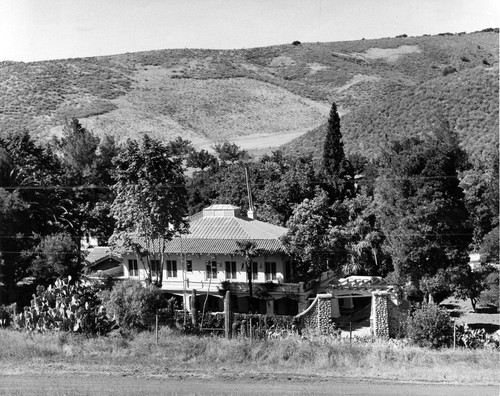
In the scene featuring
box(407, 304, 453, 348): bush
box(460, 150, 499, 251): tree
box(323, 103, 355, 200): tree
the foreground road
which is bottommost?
the foreground road

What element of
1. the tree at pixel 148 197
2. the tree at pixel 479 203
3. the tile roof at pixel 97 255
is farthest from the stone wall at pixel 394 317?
the tile roof at pixel 97 255

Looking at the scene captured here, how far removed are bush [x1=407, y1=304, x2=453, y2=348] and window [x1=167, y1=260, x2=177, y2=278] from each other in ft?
50.9

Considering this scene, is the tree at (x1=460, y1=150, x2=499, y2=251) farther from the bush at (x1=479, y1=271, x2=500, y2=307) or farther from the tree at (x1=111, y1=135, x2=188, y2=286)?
the tree at (x1=111, y1=135, x2=188, y2=286)

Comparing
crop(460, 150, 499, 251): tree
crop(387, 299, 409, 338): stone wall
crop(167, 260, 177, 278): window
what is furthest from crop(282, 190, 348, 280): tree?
crop(460, 150, 499, 251): tree

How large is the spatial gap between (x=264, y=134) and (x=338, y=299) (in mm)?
63707

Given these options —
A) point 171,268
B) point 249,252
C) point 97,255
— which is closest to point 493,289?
point 249,252

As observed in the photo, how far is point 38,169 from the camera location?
1734 inches

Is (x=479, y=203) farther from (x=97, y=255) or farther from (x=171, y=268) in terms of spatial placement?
(x=97, y=255)

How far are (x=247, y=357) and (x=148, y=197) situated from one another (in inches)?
456

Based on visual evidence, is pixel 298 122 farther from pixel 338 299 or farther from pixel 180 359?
pixel 180 359

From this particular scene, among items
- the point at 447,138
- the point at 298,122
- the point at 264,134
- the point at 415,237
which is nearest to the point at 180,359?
the point at 415,237

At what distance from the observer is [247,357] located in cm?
2405

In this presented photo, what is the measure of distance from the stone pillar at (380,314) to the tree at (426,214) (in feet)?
7.46

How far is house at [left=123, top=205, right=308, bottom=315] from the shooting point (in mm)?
35094
